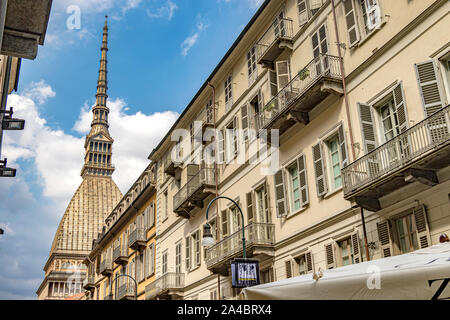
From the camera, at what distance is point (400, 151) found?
13.9 metres

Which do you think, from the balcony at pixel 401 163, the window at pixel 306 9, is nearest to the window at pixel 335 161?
the balcony at pixel 401 163

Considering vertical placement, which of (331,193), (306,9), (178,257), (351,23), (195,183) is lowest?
(331,193)

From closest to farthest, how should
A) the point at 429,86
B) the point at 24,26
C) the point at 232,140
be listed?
the point at 24,26 < the point at 429,86 < the point at 232,140

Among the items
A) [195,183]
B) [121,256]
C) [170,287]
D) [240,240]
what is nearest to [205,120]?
[195,183]

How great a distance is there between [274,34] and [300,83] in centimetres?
406

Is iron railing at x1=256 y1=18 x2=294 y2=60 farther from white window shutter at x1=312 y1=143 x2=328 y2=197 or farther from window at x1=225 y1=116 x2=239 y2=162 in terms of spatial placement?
white window shutter at x1=312 y1=143 x2=328 y2=197

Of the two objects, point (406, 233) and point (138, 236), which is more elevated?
point (138, 236)

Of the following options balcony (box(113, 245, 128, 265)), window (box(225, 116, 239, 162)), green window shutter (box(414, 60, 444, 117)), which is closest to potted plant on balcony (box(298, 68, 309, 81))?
green window shutter (box(414, 60, 444, 117))

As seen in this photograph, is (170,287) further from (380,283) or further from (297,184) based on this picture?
(380,283)

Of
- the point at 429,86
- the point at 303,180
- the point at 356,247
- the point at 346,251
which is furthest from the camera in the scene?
the point at 303,180

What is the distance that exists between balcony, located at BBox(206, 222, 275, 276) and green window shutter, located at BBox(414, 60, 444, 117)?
370 inches

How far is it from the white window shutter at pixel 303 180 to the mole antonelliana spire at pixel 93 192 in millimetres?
127895
